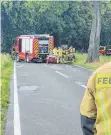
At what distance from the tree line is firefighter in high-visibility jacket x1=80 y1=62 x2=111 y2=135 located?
148ft

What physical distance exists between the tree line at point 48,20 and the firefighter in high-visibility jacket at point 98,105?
4520 centimetres

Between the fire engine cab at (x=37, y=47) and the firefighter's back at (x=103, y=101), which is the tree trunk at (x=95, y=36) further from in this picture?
the firefighter's back at (x=103, y=101)

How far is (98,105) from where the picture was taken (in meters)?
2.49

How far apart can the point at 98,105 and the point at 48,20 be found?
52383mm

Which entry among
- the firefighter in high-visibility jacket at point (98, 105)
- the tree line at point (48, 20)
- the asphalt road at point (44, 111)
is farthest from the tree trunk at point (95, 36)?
the firefighter in high-visibility jacket at point (98, 105)

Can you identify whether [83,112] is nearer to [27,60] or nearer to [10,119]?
[10,119]

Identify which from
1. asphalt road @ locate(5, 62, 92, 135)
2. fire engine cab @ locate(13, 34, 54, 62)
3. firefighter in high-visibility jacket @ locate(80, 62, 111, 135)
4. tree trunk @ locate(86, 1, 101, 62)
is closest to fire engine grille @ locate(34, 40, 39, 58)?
fire engine cab @ locate(13, 34, 54, 62)

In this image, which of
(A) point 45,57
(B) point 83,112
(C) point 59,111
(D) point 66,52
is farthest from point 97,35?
(B) point 83,112

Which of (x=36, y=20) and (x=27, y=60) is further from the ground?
(x=36, y=20)

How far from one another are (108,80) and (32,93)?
1084cm

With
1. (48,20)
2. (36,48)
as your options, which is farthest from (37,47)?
(48,20)

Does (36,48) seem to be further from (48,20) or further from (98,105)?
(98,105)

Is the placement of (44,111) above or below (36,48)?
above

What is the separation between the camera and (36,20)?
5491cm
